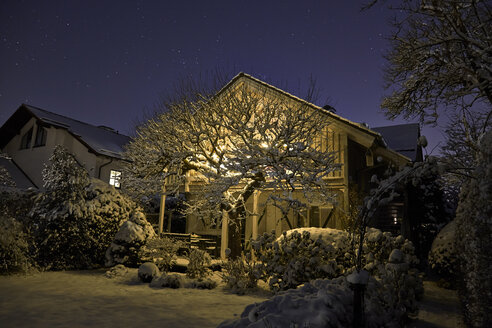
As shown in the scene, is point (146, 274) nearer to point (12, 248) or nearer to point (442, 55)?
point (12, 248)

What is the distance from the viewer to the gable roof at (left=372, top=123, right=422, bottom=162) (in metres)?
15.5

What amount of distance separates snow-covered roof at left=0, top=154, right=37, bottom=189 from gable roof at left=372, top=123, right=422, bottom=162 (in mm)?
23005

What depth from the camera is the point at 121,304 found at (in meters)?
6.51

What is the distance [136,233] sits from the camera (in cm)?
1091

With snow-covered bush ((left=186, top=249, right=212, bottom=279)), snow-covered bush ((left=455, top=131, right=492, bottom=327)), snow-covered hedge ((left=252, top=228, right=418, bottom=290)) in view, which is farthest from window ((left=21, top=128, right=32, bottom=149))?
snow-covered bush ((left=455, top=131, right=492, bottom=327))

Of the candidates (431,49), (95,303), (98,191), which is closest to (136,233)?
(98,191)

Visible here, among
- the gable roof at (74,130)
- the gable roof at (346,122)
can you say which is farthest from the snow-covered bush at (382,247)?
the gable roof at (74,130)

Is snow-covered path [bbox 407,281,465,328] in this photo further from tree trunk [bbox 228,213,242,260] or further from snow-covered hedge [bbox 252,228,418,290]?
tree trunk [bbox 228,213,242,260]

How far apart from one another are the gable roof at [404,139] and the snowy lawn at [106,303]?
1163 cm

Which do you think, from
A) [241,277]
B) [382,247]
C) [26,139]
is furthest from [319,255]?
[26,139]

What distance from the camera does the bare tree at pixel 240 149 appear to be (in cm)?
1012

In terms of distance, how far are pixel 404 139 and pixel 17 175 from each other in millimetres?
25120

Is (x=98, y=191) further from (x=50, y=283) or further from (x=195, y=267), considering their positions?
(x=195, y=267)

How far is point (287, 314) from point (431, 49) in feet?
28.6
